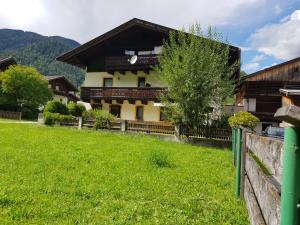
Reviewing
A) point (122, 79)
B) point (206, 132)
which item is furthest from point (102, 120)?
point (122, 79)

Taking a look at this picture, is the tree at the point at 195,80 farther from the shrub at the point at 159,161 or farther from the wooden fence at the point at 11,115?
the wooden fence at the point at 11,115

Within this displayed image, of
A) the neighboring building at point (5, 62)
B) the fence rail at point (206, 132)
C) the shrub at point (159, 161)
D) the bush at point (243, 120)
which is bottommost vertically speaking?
the shrub at point (159, 161)

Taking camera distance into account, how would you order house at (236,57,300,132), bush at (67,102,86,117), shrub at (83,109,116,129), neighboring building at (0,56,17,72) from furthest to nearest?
neighboring building at (0,56,17,72) < bush at (67,102,86,117) < house at (236,57,300,132) < shrub at (83,109,116,129)

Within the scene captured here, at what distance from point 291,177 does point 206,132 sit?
1972cm

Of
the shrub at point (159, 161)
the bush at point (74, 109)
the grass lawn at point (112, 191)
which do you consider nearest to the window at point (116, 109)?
the bush at point (74, 109)

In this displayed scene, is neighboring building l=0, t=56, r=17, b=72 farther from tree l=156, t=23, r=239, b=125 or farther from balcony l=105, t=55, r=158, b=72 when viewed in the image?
tree l=156, t=23, r=239, b=125

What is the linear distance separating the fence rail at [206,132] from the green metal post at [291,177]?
764 inches

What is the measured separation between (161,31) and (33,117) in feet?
74.1

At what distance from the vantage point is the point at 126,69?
29641 millimetres

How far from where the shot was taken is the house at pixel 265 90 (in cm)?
2962

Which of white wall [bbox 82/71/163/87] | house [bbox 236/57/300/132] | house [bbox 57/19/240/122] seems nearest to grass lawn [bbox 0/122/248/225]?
house [bbox 57/19/240/122]

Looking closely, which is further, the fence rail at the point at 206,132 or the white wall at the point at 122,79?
the white wall at the point at 122,79

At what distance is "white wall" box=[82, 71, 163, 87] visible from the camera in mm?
30250

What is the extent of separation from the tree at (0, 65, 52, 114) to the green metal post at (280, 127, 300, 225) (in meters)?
41.7
